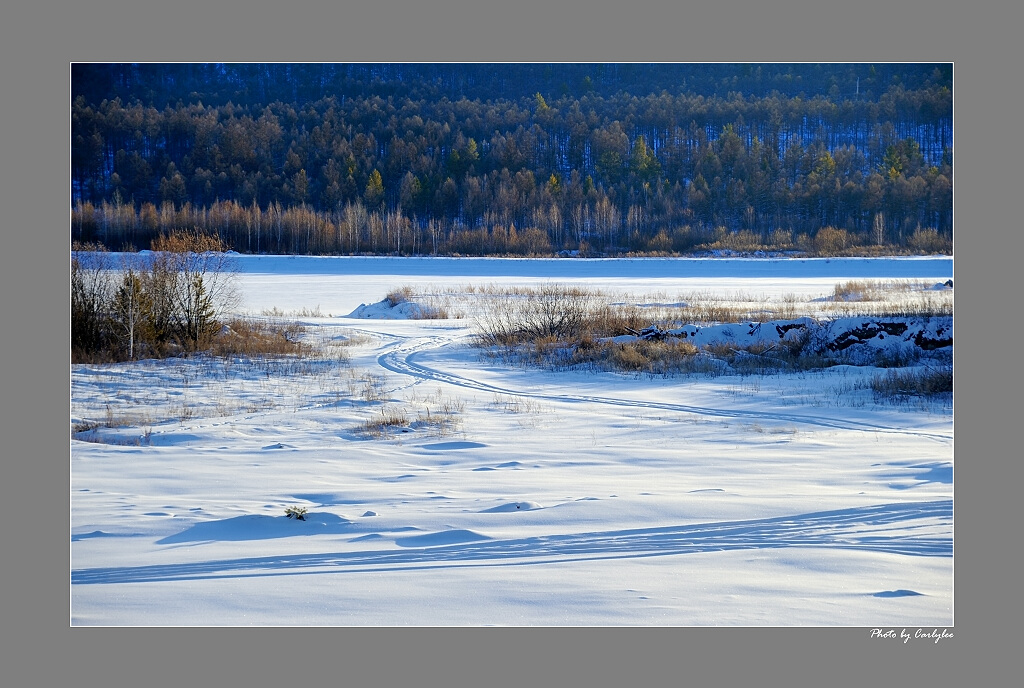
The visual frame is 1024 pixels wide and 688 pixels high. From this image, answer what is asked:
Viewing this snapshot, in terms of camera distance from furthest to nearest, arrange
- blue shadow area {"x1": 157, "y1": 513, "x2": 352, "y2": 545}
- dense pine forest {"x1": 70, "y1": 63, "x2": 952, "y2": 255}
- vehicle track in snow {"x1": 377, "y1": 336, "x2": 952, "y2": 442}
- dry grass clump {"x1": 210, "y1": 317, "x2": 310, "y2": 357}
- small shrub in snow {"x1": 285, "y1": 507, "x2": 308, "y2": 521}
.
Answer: dense pine forest {"x1": 70, "y1": 63, "x2": 952, "y2": 255}
dry grass clump {"x1": 210, "y1": 317, "x2": 310, "y2": 357}
vehicle track in snow {"x1": 377, "y1": 336, "x2": 952, "y2": 442}
small shrub in snow {"x1": 285, "y1": 507, "x2": 308, "y2": 521}
blue shadow area {"x1": 157, "y1": 513, "x2": 352, "y2": 545}

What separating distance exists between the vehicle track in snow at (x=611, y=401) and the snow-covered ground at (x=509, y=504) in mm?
95

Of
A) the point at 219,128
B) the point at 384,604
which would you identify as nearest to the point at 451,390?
the point at 384,604

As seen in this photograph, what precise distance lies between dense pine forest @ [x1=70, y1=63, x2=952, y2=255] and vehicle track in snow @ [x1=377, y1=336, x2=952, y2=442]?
1806 inches

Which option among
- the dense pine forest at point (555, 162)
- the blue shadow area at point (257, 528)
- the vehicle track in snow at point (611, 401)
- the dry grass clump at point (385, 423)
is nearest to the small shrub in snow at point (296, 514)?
the blue shadow area at point (257, 528)

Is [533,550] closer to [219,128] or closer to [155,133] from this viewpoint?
[155,133]

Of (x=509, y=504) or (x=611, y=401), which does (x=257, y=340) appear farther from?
(x=509, y=504)

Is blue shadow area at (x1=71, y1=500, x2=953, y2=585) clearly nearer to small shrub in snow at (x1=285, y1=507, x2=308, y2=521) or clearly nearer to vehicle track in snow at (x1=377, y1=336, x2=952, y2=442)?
small shrub in snow at (x1=285, y1=507, x2=308, y2=521)

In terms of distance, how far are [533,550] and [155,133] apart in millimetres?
58207

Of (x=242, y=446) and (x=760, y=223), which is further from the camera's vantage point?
(x=760, y=223)

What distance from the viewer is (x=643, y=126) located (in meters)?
85.2

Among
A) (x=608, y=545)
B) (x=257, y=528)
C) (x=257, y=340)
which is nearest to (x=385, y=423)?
(x=257, y=528)

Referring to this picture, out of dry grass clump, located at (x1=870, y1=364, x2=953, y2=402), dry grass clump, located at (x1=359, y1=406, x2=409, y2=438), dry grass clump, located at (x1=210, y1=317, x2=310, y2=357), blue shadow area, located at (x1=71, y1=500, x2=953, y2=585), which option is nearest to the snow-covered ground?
blue shadow area, located at (x1=71, y1=500, x2=953, y2=585)

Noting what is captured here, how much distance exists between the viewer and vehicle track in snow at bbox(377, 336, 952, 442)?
10633 millimetres

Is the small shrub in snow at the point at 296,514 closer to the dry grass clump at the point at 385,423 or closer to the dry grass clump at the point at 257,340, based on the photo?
the dry grass clump at the point at 385,423
